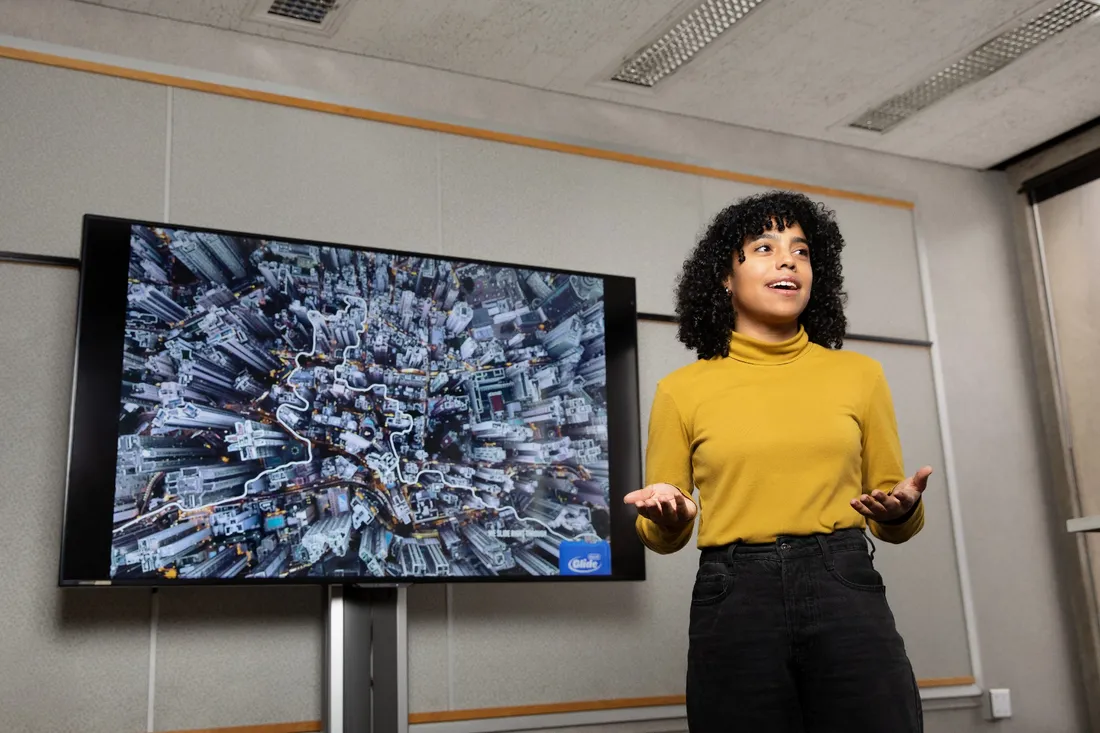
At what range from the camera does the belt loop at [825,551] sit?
1.42 metres

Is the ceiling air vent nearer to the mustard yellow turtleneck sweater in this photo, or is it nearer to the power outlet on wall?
the mustard yellow turtleneck sweater

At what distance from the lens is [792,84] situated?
12.2 ft

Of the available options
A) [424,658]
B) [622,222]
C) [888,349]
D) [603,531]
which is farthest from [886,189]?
[424,658]

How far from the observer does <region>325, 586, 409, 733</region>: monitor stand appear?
268cm

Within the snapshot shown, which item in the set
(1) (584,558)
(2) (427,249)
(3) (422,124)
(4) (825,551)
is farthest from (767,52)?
(4) (825,551)

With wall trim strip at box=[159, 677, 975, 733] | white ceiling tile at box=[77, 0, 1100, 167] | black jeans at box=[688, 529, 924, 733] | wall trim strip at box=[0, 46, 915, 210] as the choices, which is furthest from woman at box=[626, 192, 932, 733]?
wall trim strip at box=[0, 46, 915, 210]

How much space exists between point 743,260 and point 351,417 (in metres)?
1.45

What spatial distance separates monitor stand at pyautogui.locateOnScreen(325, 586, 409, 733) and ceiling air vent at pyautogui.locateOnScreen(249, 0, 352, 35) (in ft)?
5.46

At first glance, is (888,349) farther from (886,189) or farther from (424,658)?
(424,658)

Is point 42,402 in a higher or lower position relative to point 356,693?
higher

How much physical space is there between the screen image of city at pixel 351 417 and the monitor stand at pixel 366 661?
88mm

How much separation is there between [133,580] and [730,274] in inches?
64.4

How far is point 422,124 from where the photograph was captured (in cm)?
342

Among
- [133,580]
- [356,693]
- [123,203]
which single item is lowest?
[356,693]
